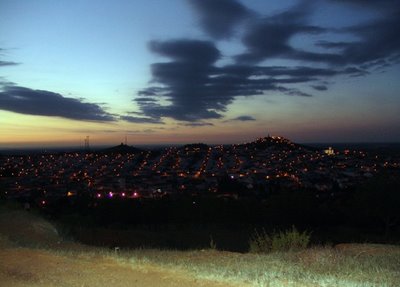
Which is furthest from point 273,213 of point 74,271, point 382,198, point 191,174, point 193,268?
point 191,174

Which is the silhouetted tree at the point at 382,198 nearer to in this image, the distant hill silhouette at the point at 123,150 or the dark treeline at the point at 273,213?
the dark treeline at the point at 273,213

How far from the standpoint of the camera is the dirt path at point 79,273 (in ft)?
23.0

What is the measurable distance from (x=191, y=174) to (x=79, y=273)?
227ft

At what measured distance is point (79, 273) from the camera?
7.59 metres

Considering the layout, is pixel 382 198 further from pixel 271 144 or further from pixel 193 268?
pixel 271 144

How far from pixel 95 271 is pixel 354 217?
97.9ft

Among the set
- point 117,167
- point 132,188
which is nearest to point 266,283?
point 132,188

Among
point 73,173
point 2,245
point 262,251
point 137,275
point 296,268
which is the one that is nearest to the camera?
point 137,275

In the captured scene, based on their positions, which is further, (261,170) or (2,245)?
(261,170)

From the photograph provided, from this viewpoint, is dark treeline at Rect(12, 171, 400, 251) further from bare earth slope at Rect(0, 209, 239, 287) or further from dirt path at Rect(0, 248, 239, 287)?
dirt path at Rect(0, 248, 239, 287)

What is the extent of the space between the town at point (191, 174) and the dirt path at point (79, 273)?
66.6 feet

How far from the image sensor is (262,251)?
1164 centimetres

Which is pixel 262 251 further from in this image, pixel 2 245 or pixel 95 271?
pixel 2 245

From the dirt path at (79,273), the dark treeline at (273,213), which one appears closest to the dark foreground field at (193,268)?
the dirt path at (79,273)
